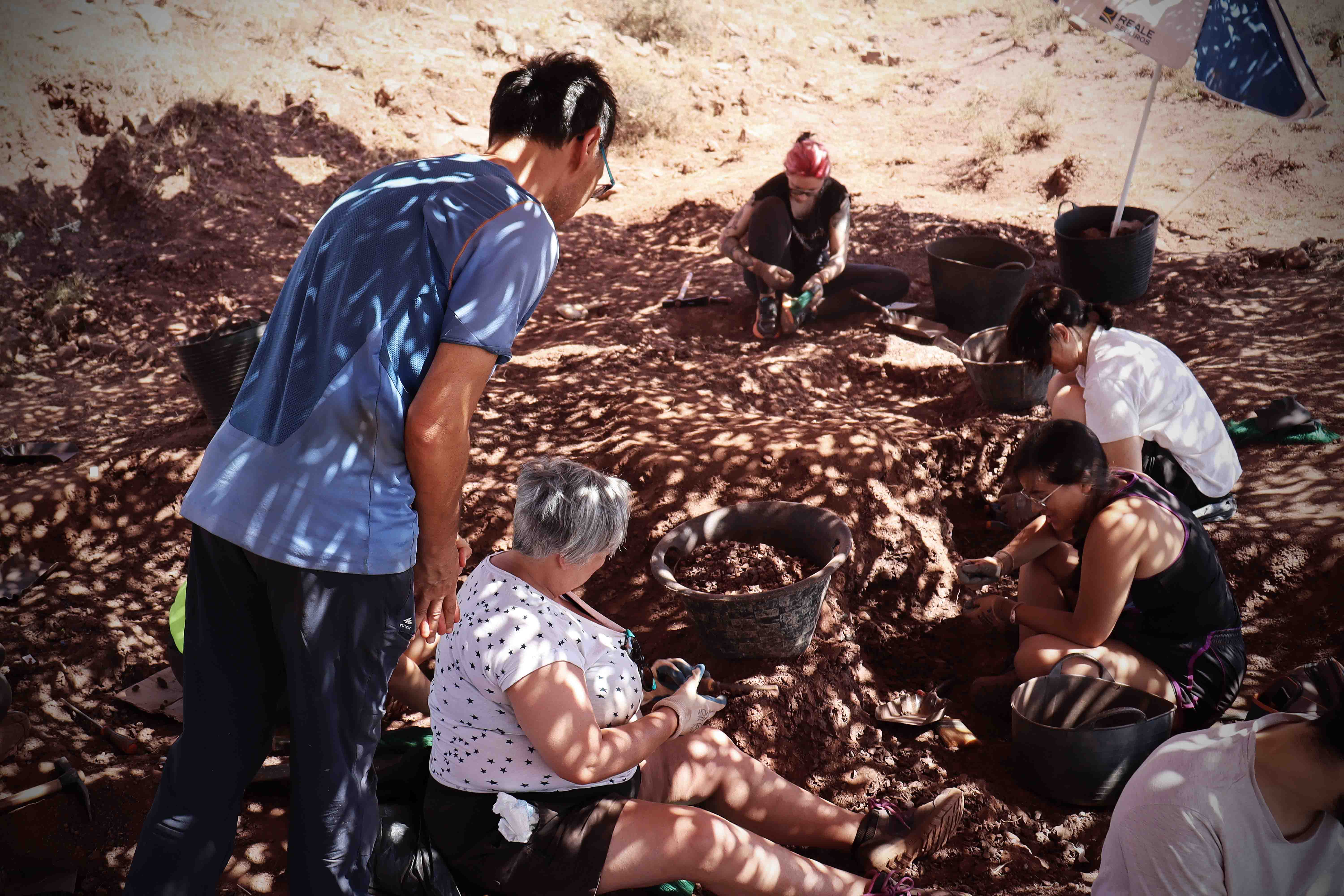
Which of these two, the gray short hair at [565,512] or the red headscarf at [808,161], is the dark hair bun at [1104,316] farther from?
the gray short hair at [565,512]

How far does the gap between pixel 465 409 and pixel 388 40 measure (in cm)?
1279

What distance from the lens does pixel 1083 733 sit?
2.86 meters

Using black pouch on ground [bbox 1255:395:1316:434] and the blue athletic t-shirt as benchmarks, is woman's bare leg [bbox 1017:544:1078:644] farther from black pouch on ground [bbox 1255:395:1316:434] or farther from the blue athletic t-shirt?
the blue athletic t-shirt

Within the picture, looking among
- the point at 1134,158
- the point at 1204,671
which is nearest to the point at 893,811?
the point at 1204,671

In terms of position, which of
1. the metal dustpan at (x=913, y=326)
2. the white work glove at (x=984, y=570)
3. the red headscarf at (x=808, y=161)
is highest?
the red headscarf at (x=808, y=161)

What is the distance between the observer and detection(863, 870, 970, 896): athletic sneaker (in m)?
2.56

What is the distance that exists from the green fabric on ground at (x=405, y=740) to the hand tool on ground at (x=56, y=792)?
0.95m

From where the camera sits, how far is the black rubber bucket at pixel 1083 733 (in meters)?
2.89

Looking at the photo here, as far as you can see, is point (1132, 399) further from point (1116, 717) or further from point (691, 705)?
point (691, 705)

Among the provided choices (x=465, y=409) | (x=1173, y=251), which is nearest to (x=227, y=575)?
(x=465, y=409)

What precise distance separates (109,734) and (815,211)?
5514 mm

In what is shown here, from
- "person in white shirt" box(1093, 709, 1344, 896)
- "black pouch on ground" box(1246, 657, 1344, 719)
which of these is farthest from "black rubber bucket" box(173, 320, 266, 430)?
"black pouch on ground" box(1246, 657, 1344, 719)

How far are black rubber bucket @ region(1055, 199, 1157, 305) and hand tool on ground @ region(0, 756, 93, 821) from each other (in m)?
6.70

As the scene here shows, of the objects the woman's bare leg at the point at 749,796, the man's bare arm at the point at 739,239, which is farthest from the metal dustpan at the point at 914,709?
the man's bare arm at the point at 739,239
